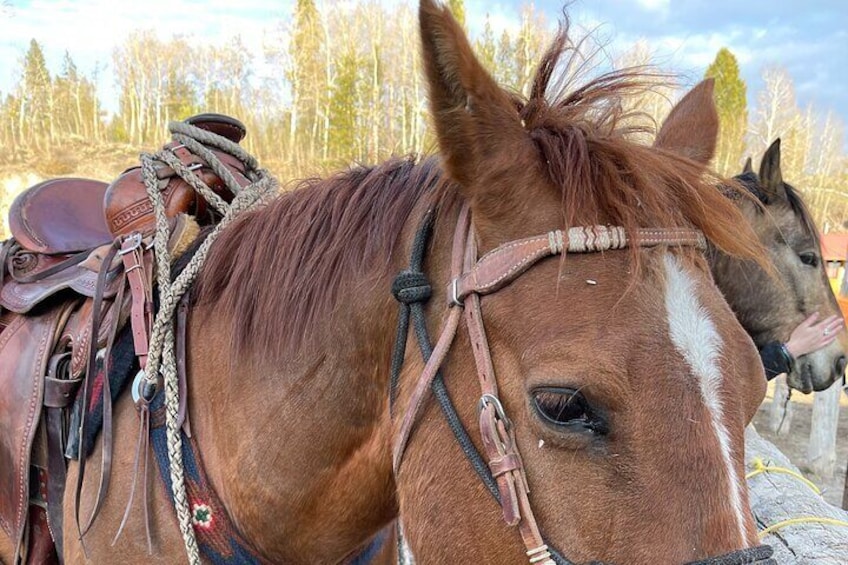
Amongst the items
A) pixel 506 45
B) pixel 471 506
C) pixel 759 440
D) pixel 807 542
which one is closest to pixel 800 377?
pixel 759 440

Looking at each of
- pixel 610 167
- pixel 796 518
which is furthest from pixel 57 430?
pixel 796 518

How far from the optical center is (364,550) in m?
1.94

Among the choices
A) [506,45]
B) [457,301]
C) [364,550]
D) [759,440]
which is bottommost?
[759,440]

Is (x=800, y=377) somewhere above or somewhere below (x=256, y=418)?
below

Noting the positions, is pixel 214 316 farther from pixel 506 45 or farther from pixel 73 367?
pixel 506 45

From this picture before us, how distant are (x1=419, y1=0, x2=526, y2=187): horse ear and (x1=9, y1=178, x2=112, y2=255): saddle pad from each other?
5.82 feet

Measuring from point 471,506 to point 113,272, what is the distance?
4.58 feet

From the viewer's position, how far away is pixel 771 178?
425 cm

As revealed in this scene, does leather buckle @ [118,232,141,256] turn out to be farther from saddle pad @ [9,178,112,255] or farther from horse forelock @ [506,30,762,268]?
horse forelock @ [506,30,762,268]

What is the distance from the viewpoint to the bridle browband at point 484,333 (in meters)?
1.12

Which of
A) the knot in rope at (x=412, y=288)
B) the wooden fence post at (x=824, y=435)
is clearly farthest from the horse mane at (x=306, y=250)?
the wooden fence post at (x=824, y=435)

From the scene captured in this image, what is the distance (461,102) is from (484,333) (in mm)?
481

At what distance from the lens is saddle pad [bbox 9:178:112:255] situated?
230 centimetres

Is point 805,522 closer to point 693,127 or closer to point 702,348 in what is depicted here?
point 693,127
